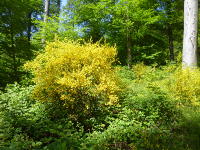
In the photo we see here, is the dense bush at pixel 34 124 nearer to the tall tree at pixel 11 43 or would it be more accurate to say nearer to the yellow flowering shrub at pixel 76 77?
the yellow flowering shrub at pixel 76 77

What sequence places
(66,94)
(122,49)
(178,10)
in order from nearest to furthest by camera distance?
(66,94)
(122,49)
(178,10)

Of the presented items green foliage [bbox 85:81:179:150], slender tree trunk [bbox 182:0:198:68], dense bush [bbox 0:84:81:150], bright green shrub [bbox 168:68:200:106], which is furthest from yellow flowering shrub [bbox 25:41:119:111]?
slender tree trunk [bbox 182:0:198:68]

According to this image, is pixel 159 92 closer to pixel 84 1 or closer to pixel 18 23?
pixel 18 23

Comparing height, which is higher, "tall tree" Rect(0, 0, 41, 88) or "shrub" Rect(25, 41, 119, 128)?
"tall tree" Rect(0, 0, 41, 88)

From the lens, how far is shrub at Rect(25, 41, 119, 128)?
4438 mm

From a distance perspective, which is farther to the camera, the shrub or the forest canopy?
the shrub

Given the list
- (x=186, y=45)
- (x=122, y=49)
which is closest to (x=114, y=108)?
(x=186, y=45)

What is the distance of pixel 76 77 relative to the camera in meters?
4.30

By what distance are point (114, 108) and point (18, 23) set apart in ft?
21.3

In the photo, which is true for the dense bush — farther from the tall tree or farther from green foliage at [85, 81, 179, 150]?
the tall tree

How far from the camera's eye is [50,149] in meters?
3.09

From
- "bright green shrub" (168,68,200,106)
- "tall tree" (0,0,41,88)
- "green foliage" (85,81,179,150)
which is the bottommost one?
"green foliage" (85,81,179,150)

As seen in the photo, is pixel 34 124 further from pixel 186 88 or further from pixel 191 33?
pixel 191 33

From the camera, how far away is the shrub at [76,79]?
4.44 m
